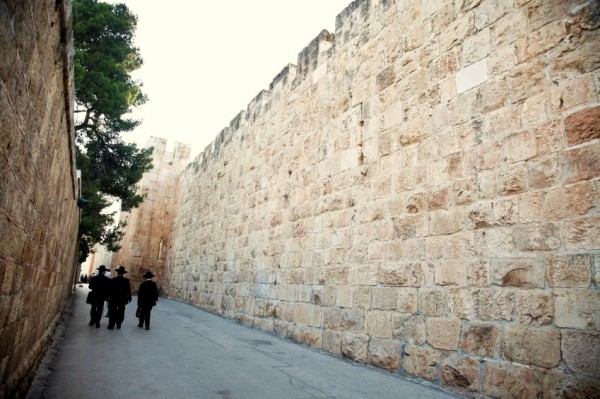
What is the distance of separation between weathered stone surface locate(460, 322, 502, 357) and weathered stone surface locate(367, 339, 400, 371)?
2.87 feet

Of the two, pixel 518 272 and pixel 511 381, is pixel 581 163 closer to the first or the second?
pixel 518 272

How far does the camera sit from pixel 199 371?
4148 millimetres

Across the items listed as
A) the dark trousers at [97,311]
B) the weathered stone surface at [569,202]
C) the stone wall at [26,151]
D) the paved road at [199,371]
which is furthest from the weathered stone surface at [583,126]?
the dark trousers at [97,311]

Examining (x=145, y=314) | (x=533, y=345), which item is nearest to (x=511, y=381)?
(x=533, y=345)

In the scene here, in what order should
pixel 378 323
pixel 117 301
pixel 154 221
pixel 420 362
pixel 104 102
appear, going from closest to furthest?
pixel 420 362
pixel 378 323
pixel 117 301
pixel 104 102
pixel 154 221

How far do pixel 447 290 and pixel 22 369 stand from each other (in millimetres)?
3712

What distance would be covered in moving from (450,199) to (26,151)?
3657 mm

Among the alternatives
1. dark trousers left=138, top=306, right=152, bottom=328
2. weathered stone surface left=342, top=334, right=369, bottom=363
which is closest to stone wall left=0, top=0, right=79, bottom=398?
weathered stone surface left=342, top=334, right=369, bottom=363

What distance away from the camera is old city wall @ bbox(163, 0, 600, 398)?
3.13m

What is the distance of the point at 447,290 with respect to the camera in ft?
13.0

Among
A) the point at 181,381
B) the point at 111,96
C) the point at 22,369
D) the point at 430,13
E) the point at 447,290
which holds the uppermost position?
the point at 111,96

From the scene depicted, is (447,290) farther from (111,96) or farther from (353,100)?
(111,96)

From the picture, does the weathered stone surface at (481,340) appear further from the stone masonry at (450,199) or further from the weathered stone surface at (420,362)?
the weathered stone surface at (420,362)

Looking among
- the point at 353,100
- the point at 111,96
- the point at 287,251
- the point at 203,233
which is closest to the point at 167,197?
the point at 203,233
